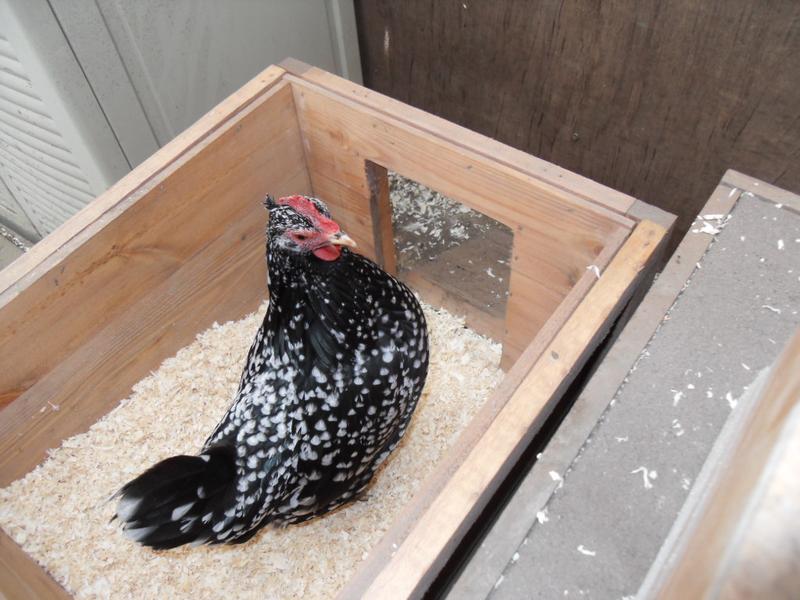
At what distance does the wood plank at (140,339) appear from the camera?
1369 mm

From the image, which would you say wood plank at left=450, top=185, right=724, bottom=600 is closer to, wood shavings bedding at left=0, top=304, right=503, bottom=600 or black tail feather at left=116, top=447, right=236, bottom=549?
black tail feather at left=116, top=447, right=236, bottom=549

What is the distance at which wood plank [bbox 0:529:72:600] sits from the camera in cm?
109

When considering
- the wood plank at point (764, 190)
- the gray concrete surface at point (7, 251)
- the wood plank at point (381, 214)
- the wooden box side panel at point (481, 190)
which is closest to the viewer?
the wood plank at point (764, 190)

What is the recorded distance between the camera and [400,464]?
60.3 inches

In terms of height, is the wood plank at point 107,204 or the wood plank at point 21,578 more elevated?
the wood plank at point 107,204

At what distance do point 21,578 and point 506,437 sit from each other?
3.06ft

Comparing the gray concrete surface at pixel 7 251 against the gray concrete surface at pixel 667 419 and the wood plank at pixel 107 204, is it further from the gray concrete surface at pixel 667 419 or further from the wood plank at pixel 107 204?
the gray concrete surface at pixel 667 419

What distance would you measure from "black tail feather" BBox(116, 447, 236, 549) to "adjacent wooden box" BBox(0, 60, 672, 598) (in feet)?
1.05

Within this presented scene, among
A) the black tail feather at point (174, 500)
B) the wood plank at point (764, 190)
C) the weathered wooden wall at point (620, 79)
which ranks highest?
the weathered wooden wall at point (620, 79)

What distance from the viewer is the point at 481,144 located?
50.3 inches

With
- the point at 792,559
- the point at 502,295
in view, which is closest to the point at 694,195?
the point at 502,295

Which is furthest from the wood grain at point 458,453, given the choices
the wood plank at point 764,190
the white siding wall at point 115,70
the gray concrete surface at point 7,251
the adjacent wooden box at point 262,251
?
the gray concrete surface at point 7,251

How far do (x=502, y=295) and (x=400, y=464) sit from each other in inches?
21.8

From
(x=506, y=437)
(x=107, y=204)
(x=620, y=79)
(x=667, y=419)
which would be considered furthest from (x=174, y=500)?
(x=620, y=79)
